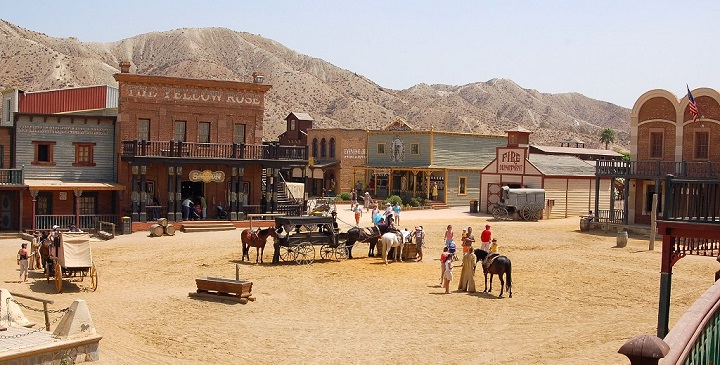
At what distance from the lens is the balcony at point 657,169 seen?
125 feet

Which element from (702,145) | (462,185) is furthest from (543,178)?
(702,145)

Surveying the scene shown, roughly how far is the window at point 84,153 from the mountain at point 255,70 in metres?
67.2

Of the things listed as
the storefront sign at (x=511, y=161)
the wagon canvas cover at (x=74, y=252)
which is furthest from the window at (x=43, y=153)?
the storefront sign at (x=511, y=161)

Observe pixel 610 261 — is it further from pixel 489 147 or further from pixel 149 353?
pixel 489 147

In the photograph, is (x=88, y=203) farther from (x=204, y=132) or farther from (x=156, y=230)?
(x=204, y=132)

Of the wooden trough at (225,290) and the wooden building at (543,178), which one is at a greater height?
the wooden building at (543,178)

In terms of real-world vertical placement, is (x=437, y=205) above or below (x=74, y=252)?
above

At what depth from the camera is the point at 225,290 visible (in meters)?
A: 22.1

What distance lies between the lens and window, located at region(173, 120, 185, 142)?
42594 mm

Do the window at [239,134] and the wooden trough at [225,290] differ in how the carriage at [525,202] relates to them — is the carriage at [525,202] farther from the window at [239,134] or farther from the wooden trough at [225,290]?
the wooden trough at [225,290]

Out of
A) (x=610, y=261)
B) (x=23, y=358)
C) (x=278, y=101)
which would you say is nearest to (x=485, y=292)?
(x=610, y=261)

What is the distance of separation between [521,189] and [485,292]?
25.0m

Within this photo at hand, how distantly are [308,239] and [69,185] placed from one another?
50.0 feet

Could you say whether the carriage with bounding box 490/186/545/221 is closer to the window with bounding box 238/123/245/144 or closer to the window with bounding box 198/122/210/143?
the window with bounding box 238/123/245/144
